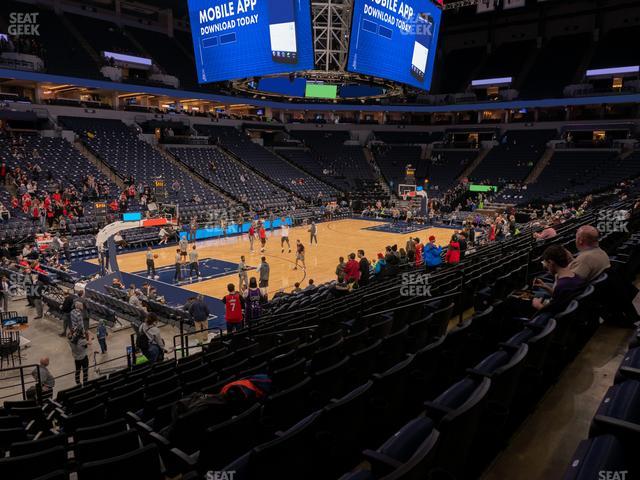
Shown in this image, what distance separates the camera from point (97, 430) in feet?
14.8

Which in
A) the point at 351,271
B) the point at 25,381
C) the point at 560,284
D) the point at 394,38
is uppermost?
the point at 394,38

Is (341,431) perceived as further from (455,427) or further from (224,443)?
(455,427)

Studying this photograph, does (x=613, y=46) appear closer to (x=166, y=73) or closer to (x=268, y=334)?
(x=166, y=73)

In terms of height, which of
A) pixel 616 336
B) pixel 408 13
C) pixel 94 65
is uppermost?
pixel 94 65

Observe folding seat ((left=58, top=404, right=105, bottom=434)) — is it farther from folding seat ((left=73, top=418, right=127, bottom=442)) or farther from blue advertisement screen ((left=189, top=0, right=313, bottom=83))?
blue advertisement screen ((left=189, top=0, right=313, bottom=83))

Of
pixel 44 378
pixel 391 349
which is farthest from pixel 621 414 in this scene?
pixel 44 378

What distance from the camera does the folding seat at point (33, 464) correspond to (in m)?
3.51

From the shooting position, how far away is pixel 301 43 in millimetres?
16547

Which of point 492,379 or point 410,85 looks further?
point 410,85

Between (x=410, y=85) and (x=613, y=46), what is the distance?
125 ft

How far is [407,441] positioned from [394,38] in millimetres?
17841

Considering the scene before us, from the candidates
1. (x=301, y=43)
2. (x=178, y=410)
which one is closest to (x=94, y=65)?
(x=301, y=43)

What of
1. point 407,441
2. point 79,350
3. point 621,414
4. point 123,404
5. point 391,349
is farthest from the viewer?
point 79,350

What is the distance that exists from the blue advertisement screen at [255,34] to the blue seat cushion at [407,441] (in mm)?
15606
